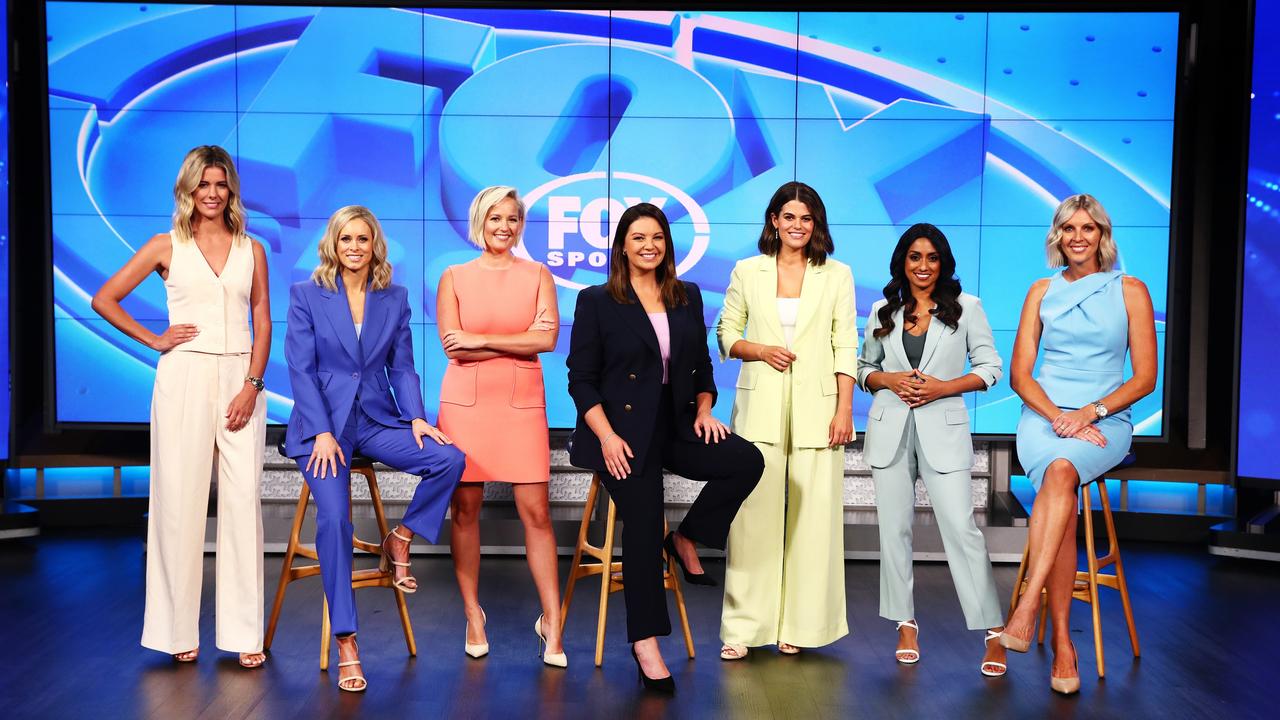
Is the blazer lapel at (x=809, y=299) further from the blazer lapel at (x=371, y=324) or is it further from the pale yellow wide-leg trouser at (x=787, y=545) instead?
the blazer lapel at (x=371, y=324)

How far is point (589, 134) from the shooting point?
22.4ft

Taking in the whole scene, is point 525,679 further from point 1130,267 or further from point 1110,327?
point 1130,267

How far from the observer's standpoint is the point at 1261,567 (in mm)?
5832

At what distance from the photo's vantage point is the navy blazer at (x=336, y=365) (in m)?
3.71

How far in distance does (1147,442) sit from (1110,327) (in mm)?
3190

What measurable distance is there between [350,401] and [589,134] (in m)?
3.51

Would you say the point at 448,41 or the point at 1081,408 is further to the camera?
the point at 448,41

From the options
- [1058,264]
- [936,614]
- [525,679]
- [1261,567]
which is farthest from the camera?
[1261,567]

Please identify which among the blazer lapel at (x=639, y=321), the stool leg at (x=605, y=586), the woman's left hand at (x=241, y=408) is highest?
the blazer lapel at (x=639, y=321)

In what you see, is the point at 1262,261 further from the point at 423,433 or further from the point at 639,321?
the point at 423,433

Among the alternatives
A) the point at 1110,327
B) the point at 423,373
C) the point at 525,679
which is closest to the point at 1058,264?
the point at 1110,327

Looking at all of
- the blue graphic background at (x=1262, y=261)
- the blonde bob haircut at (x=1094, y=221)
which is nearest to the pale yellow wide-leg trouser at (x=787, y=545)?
the blonde bob haircut at (x=1094, y=221)

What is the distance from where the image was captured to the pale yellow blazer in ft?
12.7

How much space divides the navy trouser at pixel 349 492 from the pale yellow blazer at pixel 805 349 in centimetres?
108
